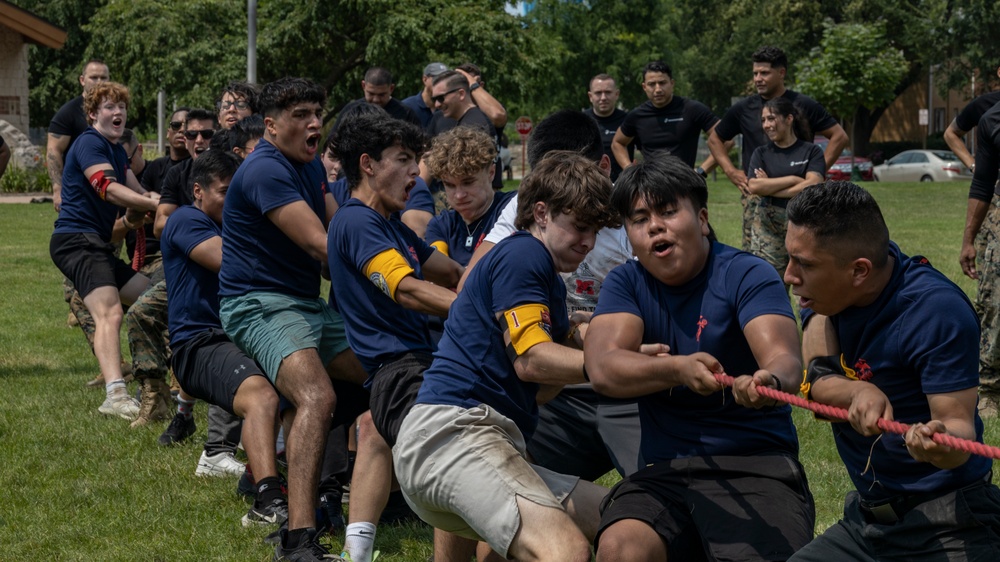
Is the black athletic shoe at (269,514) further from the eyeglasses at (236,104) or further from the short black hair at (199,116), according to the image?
the short black hair at (199,116)

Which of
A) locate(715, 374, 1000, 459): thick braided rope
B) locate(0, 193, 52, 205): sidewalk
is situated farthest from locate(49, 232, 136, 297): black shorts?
locate(0, 193, 52, 205): sidewalk

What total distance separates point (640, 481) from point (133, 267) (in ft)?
20.1

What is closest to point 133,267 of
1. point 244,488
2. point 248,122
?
point 248,122

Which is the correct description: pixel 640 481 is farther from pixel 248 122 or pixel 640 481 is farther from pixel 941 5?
pixel 941 5

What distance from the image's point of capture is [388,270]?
461 cm

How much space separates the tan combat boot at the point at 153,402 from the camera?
7973mm

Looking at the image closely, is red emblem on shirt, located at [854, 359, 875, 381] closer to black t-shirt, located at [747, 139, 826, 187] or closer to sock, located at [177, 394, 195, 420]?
sock, located at [177, 394, 195, 420]

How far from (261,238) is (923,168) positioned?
3959 cm

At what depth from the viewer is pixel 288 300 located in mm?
5582

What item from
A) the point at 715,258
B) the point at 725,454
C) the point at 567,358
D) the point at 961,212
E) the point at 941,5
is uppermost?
the point at 941,5

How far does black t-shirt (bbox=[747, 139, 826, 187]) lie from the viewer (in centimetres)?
994

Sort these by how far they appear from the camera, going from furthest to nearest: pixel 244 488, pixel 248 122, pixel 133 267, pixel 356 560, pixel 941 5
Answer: pixel 941 5 → pixel 133 267 → pixel 248 122 → pixel 244 488 → pixel 356 560

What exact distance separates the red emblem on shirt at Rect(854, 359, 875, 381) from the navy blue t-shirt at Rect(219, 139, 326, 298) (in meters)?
2.86

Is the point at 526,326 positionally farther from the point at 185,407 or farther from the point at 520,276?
the point at 185,407
